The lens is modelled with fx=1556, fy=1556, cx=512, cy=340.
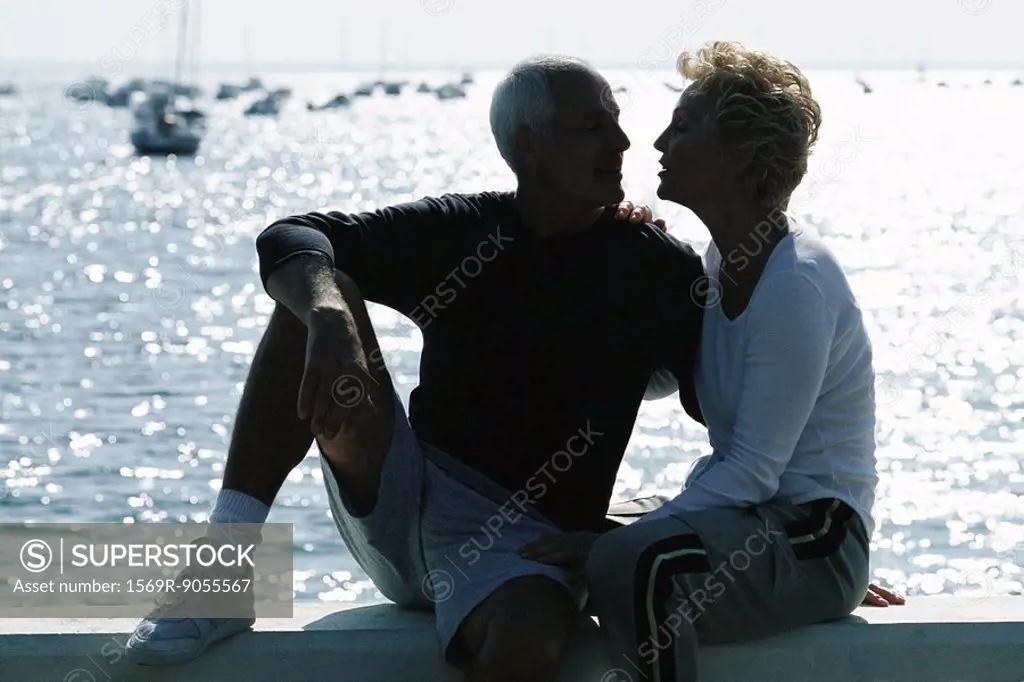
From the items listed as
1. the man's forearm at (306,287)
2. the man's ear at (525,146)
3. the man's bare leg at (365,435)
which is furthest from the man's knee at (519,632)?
the man's ear at (525,146)

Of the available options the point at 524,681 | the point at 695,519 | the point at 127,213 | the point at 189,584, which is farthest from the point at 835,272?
the point at 127,213

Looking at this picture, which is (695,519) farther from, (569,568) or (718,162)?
(718,162)

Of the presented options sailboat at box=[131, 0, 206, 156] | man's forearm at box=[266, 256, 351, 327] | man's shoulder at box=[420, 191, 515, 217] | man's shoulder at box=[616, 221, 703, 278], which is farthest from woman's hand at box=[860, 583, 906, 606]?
sailboat at box=[131, 0, 206, 156]

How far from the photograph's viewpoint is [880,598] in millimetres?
3658

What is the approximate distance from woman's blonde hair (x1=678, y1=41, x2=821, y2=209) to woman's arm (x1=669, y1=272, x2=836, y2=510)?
11.4 inches

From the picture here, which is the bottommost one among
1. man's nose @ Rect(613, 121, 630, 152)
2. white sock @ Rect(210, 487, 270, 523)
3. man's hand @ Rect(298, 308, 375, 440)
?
white sock @ Rect(210, 487, 270, 523)

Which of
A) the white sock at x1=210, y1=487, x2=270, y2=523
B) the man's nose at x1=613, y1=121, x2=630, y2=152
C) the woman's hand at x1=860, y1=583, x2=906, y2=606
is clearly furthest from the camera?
the man's nose at x1=613, y1=121, x2=630, y2=152

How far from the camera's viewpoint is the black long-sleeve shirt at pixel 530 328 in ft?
12.0

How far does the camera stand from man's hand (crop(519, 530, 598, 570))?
11.2 ft

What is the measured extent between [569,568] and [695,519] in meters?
0.32

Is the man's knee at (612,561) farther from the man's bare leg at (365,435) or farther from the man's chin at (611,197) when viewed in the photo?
the man's chin at (611,197)

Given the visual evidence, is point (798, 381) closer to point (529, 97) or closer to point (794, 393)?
point (794, 393)

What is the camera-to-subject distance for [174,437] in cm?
1256

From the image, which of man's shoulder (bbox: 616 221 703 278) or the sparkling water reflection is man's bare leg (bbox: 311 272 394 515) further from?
the sparkling water reflection
